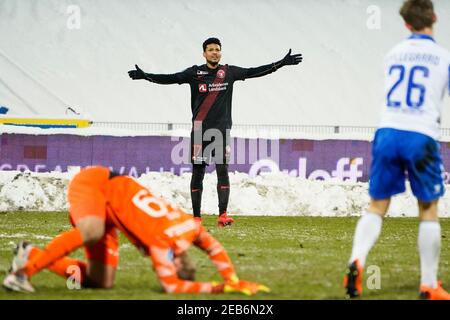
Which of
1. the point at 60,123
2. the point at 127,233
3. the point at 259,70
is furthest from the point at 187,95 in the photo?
the point at 127,233

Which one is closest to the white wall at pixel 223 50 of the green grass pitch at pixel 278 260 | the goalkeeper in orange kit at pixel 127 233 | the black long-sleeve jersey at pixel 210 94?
the green grass pitch at pixel 278 260

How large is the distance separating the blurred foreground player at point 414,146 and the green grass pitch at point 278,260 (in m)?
0.29

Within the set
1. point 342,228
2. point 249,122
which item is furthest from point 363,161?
point 249,122

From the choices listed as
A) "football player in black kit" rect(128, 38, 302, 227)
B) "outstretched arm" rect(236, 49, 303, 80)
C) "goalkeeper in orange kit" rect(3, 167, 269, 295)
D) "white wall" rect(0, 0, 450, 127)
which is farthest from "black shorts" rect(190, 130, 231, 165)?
"white wall" rect(0, 0, 450, 127)

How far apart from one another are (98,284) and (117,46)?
105ft

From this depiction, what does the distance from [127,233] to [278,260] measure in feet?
7.61

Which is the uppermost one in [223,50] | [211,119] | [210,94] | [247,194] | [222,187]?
[223,50]

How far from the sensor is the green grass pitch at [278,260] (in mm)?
6340

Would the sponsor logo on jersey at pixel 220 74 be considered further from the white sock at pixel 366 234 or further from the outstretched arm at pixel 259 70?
the white sock at pixel 366 234

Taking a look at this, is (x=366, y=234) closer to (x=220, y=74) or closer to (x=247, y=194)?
(x=220, y=74)

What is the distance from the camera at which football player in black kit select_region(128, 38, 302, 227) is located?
12539 millimetres

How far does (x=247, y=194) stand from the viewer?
17.2m

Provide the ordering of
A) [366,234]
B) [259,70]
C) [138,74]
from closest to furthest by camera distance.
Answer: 1. [366,234]
2. [138,74]
3. [259,70]
